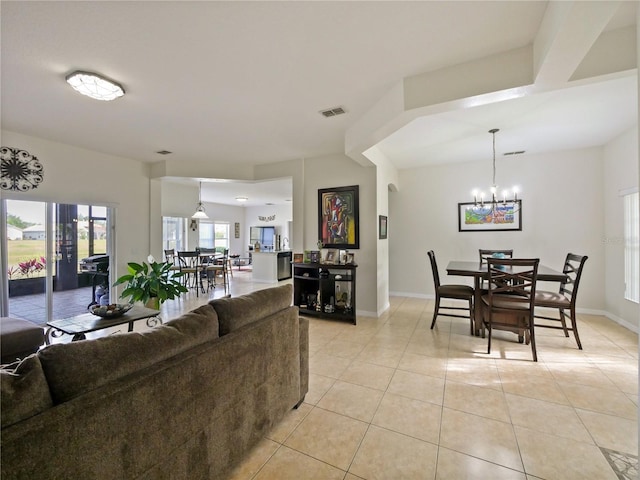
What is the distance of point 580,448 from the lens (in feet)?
5.49

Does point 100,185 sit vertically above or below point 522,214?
above

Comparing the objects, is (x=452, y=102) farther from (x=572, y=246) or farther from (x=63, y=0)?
(x=572, y=246)

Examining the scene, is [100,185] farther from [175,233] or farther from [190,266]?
[175,233]

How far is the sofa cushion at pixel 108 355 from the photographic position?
35.4 inches

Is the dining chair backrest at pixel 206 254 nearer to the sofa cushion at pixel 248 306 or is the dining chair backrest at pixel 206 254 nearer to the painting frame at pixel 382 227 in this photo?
the painting frame at pixel 382 227

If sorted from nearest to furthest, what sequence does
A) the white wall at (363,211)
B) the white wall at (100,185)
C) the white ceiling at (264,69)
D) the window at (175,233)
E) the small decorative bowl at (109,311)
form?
the white ceiling at (264,69) → the small decorative bowl at (109,311) → the white wall at (100,185) → the white wall at (363,211) → the window at (175,233)

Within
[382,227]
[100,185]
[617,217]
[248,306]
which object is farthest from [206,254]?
[617,217]

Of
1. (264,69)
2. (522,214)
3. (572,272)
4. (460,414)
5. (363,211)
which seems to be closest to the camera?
(460,414)

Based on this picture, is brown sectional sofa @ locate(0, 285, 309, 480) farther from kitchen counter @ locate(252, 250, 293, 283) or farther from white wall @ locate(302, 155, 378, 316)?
kitchen counter @ locate(252, 250, 293, 283)

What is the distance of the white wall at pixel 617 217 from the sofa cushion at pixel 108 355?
17.2 feet

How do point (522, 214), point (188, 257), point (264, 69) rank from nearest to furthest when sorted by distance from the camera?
point (264, 69)
point (522, 214)
point (188, 257)

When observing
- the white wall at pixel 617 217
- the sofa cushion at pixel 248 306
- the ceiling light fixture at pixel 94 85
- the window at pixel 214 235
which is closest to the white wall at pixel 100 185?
the ceiling light fixture at pixel 94 85

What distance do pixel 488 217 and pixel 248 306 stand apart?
16.2 ft

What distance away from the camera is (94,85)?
2.35 meters
